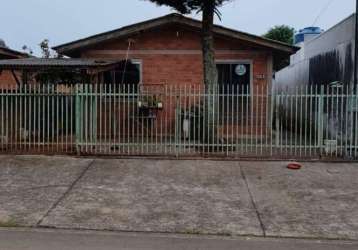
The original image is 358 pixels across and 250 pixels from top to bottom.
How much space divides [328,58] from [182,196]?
33.2 ft

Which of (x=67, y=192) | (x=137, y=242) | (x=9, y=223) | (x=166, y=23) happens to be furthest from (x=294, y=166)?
(x=166, y=23)

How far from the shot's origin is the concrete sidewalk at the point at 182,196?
8359 millimetres

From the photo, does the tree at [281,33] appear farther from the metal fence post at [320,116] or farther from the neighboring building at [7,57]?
the metal fence post at [320,116]

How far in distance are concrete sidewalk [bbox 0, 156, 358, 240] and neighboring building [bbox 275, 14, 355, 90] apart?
3.97 m

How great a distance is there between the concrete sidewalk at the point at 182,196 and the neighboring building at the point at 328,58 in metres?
3.97

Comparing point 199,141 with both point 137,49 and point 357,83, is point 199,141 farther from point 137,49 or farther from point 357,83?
point 137,49

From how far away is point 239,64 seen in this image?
724 inches

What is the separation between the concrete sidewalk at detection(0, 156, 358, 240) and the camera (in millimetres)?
8359

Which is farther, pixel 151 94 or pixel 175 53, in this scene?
pixel 175 53

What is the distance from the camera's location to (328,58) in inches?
729

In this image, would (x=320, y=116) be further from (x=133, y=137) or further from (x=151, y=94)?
(x=133, y=137)

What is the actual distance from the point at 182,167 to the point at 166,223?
4224mm

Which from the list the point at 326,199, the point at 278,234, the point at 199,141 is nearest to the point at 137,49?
the point at 199,141

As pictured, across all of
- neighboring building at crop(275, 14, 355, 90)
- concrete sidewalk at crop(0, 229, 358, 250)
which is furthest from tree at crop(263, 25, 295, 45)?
concrete sidewalk at crop(0, 229, 358, 250)
